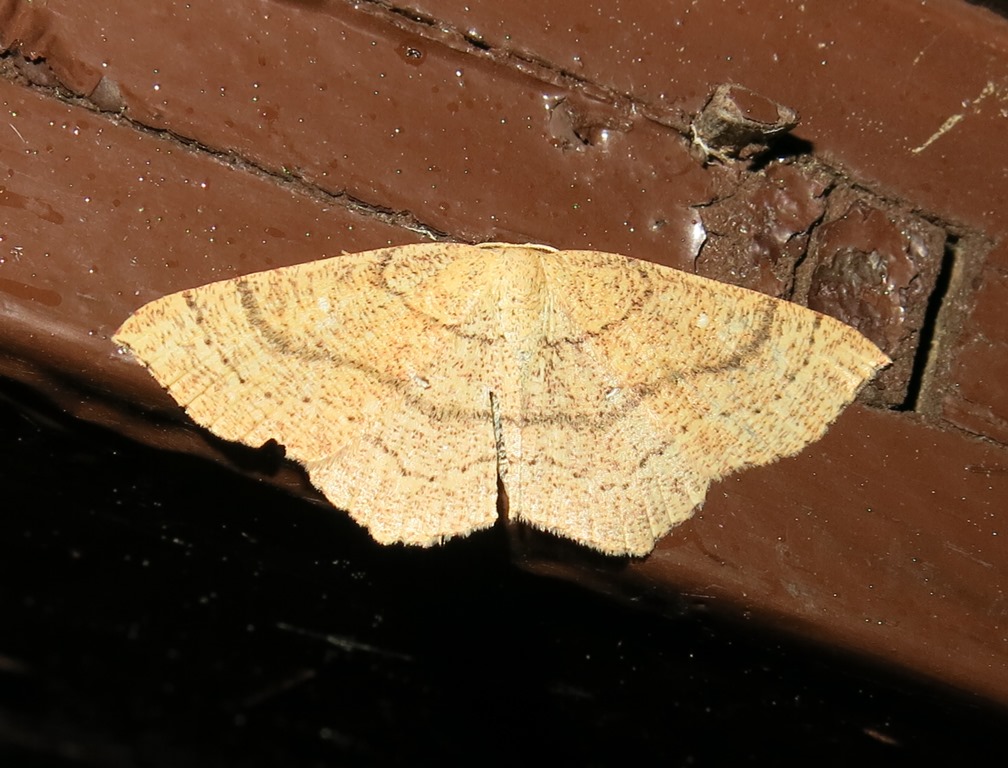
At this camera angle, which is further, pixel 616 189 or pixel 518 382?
pixel 616 189

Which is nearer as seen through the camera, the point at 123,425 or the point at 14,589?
the point at 14,589

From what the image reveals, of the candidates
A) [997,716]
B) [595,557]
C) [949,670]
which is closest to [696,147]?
[595,557]

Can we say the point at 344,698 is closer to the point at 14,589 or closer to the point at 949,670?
the point at 14,589

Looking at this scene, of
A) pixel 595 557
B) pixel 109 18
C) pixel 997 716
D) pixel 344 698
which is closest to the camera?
pixel 344 698

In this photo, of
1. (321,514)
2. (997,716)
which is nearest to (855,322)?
(997,716)

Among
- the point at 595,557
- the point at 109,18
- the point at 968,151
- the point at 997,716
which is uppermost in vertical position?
the point at 968,151

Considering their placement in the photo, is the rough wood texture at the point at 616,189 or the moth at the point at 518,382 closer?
the moth at the point at 518,382

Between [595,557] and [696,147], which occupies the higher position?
[696,147]

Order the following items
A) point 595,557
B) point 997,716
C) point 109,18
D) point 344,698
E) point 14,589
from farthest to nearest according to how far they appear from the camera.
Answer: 1. point 997,716
2. point 595,557
3. point 109,18
4. point 344,698
5. point 14,589

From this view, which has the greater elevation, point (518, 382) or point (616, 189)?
point (616, 189)

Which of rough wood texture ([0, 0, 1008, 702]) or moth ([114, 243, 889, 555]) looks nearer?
moth ([114, 243, 889, 555])
